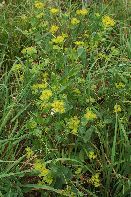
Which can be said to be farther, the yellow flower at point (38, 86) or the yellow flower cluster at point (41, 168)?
the yellow flower at point (38, 86)

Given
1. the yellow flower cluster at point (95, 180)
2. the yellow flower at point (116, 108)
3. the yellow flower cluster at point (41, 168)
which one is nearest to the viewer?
the yellow flower cluster at point (41, 168)

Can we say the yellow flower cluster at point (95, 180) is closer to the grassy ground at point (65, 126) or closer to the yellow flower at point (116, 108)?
the grassy ground at point (65, 126)

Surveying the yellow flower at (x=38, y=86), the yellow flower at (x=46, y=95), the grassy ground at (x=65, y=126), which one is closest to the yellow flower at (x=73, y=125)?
the grassy ground at (x=65, y=126)

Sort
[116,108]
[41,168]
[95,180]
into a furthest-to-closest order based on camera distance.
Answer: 1. [116,108]
2. [95,180]
3. [41,168]

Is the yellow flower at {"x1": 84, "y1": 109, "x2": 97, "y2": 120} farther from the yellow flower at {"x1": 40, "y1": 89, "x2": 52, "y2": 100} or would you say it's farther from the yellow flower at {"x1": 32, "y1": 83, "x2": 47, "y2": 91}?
the yellow flower at {"x1": 32, "y1": 83, "x2": 47, "y2": 91}

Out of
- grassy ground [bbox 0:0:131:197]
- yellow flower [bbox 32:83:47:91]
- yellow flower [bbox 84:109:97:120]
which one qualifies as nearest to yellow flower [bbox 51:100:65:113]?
grassy ground [bbox 0:0:131:197]

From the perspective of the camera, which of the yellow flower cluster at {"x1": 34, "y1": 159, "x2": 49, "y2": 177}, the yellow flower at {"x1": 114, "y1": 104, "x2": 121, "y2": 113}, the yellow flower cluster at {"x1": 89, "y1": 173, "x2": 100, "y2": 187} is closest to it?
the yellow flower cluster at {"x1": 34, "y1": 159, "x2": 49, "y2": 177}

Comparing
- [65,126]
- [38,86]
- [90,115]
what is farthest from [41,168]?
[38,86]

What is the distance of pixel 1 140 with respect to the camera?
2121 millimetres

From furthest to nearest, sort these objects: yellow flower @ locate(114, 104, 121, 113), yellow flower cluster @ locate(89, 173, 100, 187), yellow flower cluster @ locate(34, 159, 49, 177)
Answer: yellow flower @ locate(114, 104, 121, 113)
yellow flower cluster @ locate(89, 173, 100, 187)
yellow flower cluster @ locate(34, 159, 49, 177)

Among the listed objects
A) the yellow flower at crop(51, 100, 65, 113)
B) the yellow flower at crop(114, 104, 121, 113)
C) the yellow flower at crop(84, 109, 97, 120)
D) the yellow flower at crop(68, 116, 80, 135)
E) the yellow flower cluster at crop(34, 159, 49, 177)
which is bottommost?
the yellow flower cluster at crop(34, 159, 49, 177)

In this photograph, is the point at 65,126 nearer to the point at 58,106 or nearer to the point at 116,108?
the point at 58,106

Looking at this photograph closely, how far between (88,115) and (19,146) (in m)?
0.44

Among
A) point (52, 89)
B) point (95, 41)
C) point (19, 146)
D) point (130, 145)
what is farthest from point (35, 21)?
point (130, 145)
